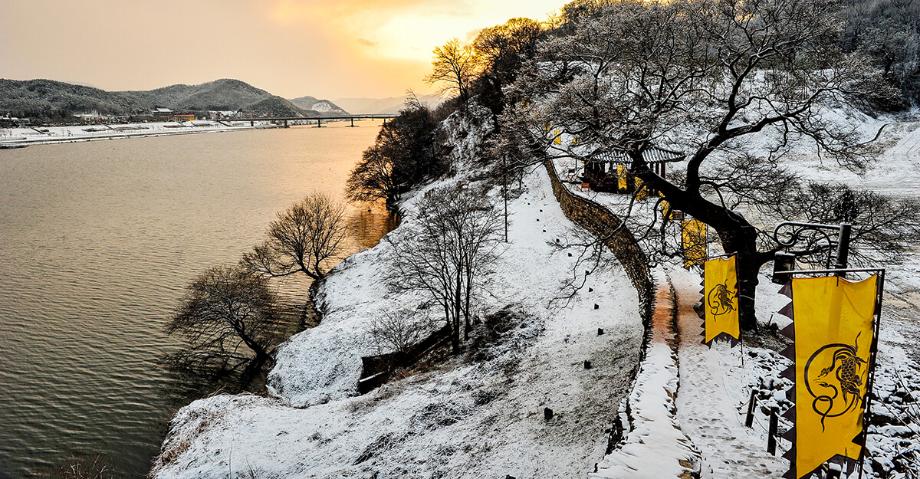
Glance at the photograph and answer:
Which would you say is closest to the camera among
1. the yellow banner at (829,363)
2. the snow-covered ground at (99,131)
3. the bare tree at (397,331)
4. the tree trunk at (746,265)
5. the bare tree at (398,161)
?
the yellow banner at (829,363)

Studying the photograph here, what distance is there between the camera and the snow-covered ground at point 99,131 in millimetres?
120375

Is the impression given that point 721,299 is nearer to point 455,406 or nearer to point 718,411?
point 718,411

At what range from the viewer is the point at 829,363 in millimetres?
6328

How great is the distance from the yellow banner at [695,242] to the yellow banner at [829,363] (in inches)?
316

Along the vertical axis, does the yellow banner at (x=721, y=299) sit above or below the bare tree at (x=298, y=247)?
above

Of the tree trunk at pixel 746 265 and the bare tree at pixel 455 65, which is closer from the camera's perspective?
the tree trunk at pixel 746 265

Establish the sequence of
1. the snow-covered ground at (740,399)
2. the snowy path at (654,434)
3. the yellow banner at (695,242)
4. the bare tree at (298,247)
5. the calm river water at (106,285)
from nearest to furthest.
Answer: the snowy path at (654,434) → the snow-covered ground at (740,399) → the yellow banner at (695,242) → the calm river water at (106,285) → the bare tree at (298,247)

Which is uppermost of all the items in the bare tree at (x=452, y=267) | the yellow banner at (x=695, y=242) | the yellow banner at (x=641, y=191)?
the yellow banner at (x=641, y=191)

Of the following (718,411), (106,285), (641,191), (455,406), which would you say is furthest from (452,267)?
(106,285)

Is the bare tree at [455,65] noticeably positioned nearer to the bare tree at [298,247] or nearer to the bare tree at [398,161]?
the bare tree at [398,161]

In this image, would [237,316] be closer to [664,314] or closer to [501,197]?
[664,314]

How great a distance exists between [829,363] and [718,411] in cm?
330

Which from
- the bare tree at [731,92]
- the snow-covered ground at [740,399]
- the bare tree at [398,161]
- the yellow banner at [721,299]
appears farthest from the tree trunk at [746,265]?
the bare tree at [398,161]

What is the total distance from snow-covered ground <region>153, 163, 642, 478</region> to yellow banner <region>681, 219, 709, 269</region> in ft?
8.50
